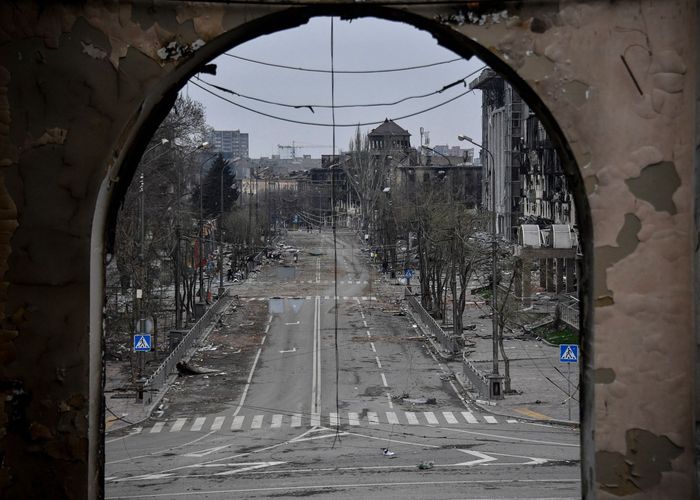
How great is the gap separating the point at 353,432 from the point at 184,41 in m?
21.6

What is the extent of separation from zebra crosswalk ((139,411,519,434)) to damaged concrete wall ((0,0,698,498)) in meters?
21.8

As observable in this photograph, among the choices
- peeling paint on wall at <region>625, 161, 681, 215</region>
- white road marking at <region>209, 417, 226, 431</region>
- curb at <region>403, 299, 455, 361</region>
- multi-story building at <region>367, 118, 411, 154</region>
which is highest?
multi-story building at <region>367, 118, 411, 154</region>

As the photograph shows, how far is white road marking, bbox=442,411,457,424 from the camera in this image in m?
29.1

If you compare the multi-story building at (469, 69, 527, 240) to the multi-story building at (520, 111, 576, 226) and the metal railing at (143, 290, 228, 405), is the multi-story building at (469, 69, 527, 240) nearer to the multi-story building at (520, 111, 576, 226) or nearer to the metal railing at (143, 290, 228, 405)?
the multi-story building at (520, 111, 576, 226)

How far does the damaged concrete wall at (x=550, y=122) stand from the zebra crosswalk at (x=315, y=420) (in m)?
21.8

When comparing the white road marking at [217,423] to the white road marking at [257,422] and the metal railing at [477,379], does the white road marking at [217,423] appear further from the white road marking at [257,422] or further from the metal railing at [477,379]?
the metal railing at [477,379]

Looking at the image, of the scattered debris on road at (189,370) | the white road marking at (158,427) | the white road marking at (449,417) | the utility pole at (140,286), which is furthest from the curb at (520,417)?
the utility pole at (140,286)

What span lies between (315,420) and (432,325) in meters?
17.4

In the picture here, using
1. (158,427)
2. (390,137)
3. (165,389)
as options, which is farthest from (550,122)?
(390,137)

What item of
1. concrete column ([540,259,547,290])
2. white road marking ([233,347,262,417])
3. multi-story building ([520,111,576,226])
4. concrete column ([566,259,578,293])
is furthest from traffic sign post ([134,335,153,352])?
multi-story building ([520,111,576,226])

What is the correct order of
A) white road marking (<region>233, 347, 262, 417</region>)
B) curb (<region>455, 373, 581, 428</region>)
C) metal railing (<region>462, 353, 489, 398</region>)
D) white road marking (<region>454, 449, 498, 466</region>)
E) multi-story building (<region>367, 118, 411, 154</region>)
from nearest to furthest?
white road marking (<region>454, 449, 498, 466</region>), curb (<region>455, 373, 581, 428</region>), white road marking (<region>233, 347, 262, 417</region>), metal railing (<region>462, 353, 489, 398</region>), multi-story building (<region>367, 118, 411, 154</region>)

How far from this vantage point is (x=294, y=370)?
3844cm

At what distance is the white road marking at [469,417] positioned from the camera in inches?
1146

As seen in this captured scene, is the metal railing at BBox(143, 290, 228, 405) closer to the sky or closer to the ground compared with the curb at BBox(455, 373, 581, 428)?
closer to the sky
